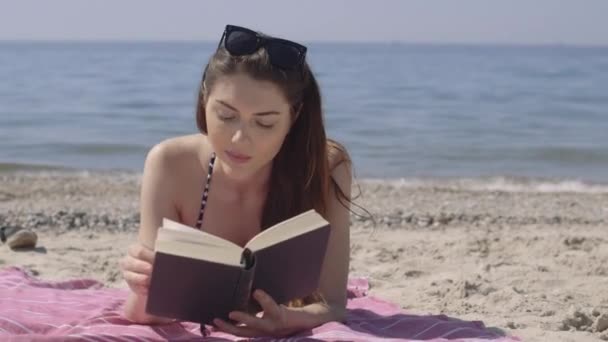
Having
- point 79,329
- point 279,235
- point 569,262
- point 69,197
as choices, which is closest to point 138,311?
point 79,329

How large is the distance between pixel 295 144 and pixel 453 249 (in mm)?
2451

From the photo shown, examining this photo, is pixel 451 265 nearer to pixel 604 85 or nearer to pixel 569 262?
pixel 569 262

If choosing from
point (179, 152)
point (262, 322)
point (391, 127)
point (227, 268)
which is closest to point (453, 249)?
point (179, 152)

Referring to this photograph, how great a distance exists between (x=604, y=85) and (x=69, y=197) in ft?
69.2

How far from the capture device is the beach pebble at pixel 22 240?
5.06 metres

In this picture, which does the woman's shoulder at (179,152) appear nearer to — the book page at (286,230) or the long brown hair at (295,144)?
the long brown hair at (295,144)

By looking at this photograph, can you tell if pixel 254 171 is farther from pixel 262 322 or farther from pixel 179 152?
pixel 262 322

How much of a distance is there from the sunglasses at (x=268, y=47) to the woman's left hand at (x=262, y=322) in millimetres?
700

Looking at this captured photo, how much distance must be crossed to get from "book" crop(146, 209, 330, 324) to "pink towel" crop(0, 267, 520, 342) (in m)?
0.25

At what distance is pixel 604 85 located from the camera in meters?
25.9

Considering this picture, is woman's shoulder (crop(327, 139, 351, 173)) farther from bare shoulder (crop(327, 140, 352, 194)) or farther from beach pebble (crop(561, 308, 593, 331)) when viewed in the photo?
beach pebble (crop(561, 308, 593, 331))

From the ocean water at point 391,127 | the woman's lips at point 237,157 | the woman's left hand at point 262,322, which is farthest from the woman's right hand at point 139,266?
the ocean water at point 391,127

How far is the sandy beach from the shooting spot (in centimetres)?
394

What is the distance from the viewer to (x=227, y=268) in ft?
7.66
